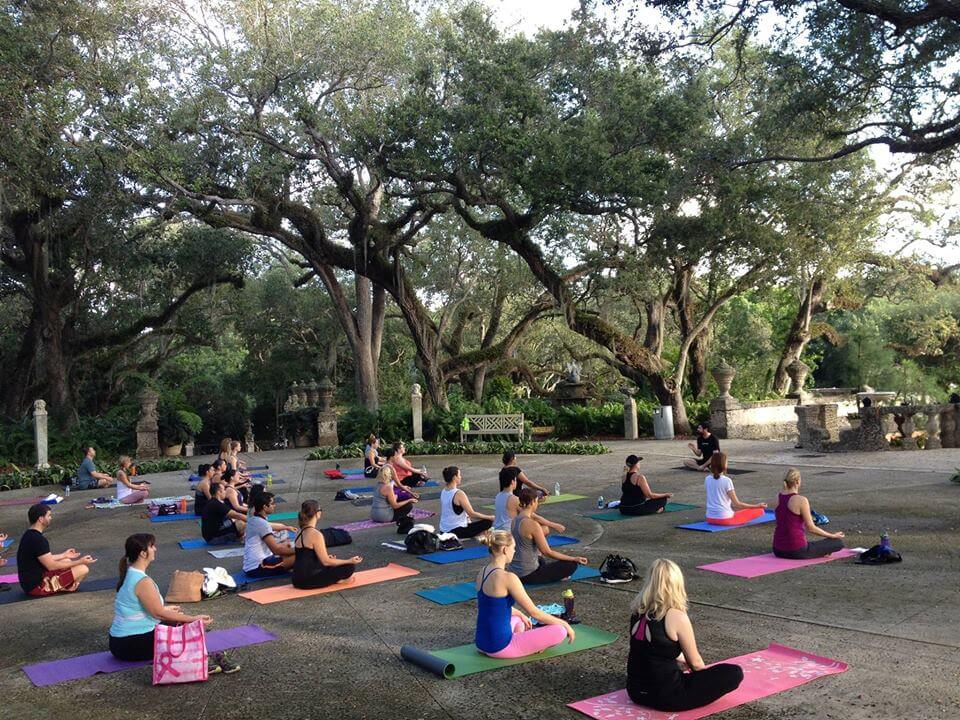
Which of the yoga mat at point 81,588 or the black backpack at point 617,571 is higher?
the black backpack at point 617,571

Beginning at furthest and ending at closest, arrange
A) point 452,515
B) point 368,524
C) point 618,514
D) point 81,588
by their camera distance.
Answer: point 368,524
point 618,514
point 452,515
point 81,588

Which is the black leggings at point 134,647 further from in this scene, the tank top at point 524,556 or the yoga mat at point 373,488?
the yoga mat at point 373,488

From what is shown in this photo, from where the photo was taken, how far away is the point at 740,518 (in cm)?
1128

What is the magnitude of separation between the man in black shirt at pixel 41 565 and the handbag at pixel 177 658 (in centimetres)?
338

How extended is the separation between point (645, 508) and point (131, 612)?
8093 millimetres

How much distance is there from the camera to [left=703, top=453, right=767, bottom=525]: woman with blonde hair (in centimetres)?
1114

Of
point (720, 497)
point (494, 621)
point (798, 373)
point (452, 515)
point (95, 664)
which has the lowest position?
point (95, 664)

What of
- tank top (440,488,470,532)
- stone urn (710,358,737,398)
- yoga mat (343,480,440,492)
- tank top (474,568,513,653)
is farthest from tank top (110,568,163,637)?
stone urn (710,358,737,398)

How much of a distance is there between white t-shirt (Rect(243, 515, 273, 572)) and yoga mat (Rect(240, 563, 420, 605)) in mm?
723

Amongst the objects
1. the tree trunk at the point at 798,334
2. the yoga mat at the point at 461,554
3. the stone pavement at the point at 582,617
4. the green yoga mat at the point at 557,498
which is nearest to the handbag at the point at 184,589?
the stone pavement at the point at 582,617

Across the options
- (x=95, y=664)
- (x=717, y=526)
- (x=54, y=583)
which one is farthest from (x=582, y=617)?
(x=54, y=583)

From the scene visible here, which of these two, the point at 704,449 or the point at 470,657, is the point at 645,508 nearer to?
the point at 704,449

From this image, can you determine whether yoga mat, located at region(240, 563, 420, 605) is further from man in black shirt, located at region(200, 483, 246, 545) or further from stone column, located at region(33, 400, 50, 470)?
stone column, located at region(33, 400, 50, 470)

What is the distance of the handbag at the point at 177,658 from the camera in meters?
5.80
